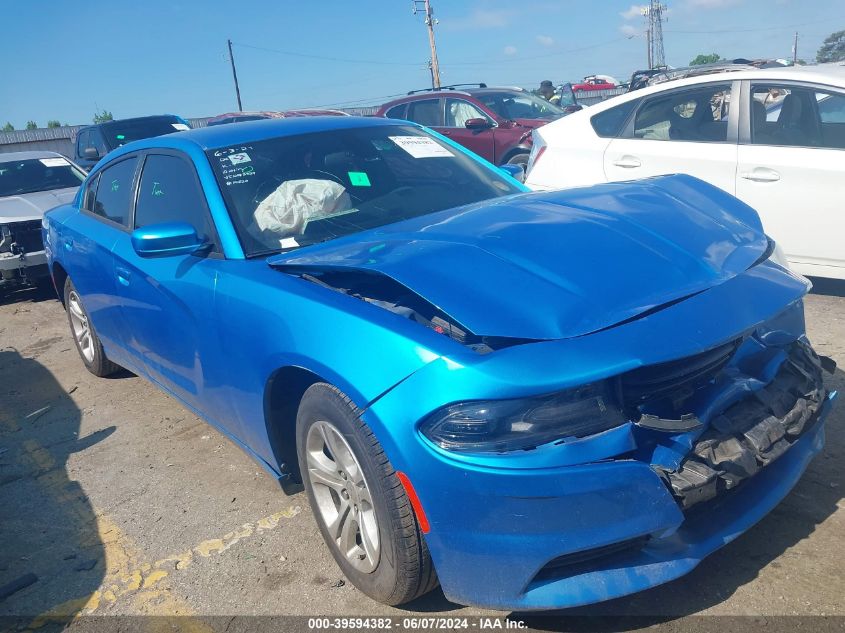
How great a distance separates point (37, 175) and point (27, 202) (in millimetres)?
985

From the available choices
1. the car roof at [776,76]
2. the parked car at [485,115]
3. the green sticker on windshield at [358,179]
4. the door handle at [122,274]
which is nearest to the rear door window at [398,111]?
the parked car at [485,115]

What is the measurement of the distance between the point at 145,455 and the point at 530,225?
255 centimetres

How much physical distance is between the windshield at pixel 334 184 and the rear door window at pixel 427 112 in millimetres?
7376

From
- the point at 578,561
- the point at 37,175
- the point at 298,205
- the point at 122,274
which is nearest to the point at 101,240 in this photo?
the point at 122,274

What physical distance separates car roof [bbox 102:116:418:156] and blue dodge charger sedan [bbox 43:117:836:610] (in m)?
0.20

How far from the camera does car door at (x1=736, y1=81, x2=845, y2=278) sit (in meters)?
4.93

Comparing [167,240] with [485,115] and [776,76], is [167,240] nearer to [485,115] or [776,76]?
[776,76]

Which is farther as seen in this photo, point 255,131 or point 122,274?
point 122,274

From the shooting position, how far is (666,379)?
2.19 metres

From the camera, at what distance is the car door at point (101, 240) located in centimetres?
427

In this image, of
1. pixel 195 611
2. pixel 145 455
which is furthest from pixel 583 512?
pixel 145 455

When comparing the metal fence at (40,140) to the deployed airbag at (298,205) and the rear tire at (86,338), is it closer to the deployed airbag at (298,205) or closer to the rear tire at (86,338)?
the rear tire at (86,338)

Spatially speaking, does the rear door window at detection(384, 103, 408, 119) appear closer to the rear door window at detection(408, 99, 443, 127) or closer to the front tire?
the rear door window at detection(408, 99, 443, 127)

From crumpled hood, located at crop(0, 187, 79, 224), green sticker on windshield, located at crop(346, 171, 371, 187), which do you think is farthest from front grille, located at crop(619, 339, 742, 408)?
crumpled hood, located at crop(0, 187, 79, 224)
